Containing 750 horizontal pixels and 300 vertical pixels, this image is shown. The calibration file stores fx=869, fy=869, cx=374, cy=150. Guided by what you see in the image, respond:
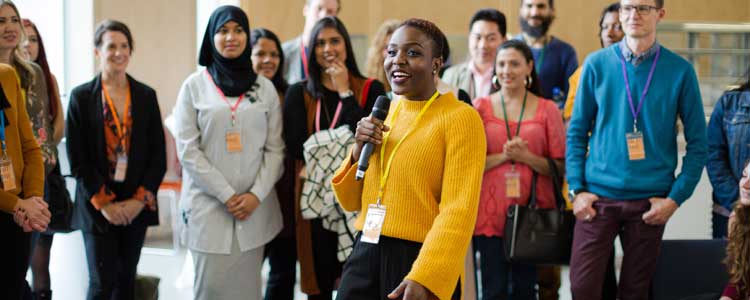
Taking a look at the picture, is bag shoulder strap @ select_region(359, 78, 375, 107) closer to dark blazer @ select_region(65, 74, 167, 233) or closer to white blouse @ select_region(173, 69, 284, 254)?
white blouse @ select_region(173, 69, 284, 254)

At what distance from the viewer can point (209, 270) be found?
4.12 m

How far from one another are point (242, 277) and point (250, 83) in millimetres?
937

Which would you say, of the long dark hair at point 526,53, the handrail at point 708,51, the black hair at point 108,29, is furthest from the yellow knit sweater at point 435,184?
the handrail at point 708,51

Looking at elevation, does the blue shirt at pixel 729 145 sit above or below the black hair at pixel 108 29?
below

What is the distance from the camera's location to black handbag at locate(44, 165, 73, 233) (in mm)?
4223

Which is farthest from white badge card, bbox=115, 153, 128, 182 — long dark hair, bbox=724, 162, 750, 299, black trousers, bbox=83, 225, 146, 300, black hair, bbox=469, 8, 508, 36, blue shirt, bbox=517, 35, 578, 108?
long dark hair, bbox=724, 162, 750, 299

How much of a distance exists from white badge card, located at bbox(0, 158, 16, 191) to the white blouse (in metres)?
0.88

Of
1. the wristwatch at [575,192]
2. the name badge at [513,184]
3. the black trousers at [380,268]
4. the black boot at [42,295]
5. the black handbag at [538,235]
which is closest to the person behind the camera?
the black trousers at [380,268]

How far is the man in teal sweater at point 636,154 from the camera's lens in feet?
12.7

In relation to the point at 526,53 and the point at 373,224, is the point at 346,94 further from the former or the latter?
the point at 373,224

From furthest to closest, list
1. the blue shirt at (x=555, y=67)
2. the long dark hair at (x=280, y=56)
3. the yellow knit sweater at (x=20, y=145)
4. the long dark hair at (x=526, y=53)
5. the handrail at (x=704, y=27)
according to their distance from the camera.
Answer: the handrail at (x=704, y=27)
the blue shirt at (x=555, y=67)
the long dark hair at (x=280, y=56)
the long dark hair at (x=526, y=53)
the yellow knit sweater at (x=20, y=145)

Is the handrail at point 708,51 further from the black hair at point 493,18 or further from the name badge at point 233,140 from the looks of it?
the name badge at point 233,140

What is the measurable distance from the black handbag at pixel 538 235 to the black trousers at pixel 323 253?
33.0 inches

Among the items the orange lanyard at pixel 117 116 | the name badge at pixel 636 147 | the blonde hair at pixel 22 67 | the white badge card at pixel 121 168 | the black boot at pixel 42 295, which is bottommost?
Answer: the black boot at pixel 42 295
